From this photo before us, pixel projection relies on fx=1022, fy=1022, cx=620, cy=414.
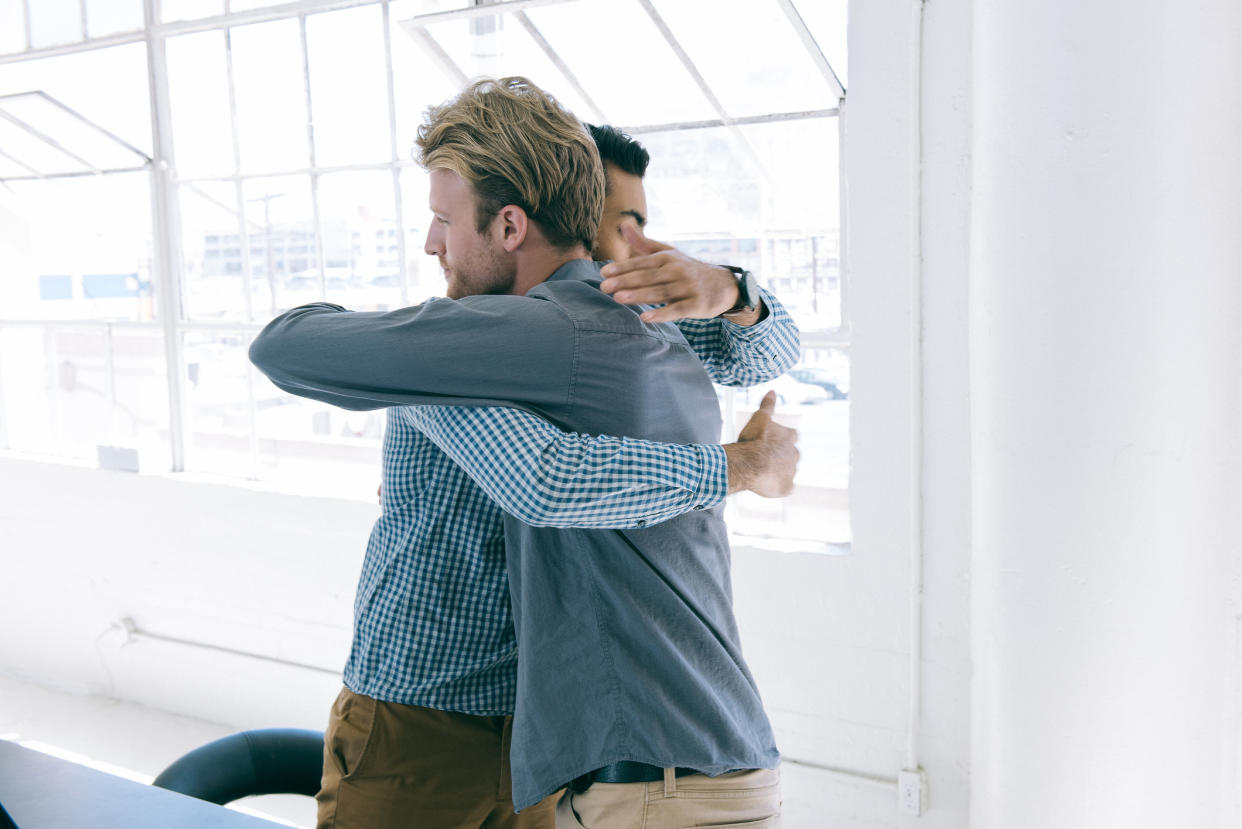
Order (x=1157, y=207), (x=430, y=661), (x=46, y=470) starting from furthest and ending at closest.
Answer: (x=46, y=470) < (x=1157, y=207) < (x=430, y=661)

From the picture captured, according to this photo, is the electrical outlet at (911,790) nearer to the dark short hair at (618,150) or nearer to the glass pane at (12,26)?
the dark short hair at (618,150)

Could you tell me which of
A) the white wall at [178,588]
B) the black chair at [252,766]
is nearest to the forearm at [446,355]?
the black chair at [252,766]

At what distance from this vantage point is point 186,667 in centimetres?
423

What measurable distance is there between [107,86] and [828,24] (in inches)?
122

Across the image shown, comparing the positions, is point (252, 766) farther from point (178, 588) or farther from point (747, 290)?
point (178, 588)

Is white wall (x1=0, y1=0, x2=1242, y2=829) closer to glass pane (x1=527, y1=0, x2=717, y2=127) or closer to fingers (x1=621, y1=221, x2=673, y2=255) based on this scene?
glass pane (x1=527, y1=0, x2=717, y2=127)

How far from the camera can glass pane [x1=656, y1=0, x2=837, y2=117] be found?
2.93 m

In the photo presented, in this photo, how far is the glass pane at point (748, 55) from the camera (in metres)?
2.93

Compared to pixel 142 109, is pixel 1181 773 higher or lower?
lower

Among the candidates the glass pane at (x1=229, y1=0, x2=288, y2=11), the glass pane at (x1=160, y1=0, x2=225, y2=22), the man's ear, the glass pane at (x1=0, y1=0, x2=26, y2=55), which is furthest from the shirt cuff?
the glass pane at (x1=0, y1=0, x2=26, y2=55)

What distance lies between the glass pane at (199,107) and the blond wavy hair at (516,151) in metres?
2.92

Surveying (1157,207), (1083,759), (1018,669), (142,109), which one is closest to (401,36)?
(142,109)

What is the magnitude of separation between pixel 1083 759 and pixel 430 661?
4.78 ft

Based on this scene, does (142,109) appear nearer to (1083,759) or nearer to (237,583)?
(237,583)
